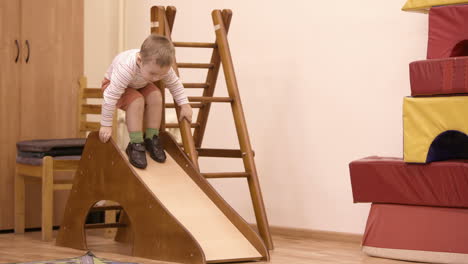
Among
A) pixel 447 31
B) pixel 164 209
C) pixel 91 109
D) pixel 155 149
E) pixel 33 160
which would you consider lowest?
pixel 164 209

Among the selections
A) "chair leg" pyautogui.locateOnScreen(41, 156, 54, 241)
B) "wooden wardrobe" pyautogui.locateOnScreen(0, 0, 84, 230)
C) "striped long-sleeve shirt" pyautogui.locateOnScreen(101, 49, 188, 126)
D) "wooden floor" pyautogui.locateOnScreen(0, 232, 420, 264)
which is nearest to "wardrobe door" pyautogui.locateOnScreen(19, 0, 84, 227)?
"wooden wardrobe" pyautogui.locateOnScreen(0, 0, 84, 230)

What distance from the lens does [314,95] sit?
4.59 metres

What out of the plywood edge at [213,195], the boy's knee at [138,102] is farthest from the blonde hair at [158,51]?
the plywood edge at [213,195]

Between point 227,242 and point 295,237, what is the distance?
1100mm

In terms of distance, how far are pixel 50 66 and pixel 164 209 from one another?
5.64 feet

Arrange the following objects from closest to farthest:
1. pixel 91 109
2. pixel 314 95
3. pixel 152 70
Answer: pixel 152 70, pixel 314 95, pixel 91 109

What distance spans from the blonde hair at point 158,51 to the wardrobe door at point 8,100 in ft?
4.23

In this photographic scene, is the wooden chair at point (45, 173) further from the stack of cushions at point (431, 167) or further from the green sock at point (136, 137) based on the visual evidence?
the stack of cushions at point (431, 167)

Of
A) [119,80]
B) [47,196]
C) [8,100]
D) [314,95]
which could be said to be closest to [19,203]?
[47,196]

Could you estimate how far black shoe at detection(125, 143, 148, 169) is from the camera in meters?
3.84

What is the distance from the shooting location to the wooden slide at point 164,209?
350 centimetres

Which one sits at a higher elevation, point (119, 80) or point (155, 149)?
point (119, 80)

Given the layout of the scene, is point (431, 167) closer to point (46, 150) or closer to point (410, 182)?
point (410, 182)

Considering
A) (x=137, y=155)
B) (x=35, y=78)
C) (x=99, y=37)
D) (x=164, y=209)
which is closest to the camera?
(x=164, y=209)
